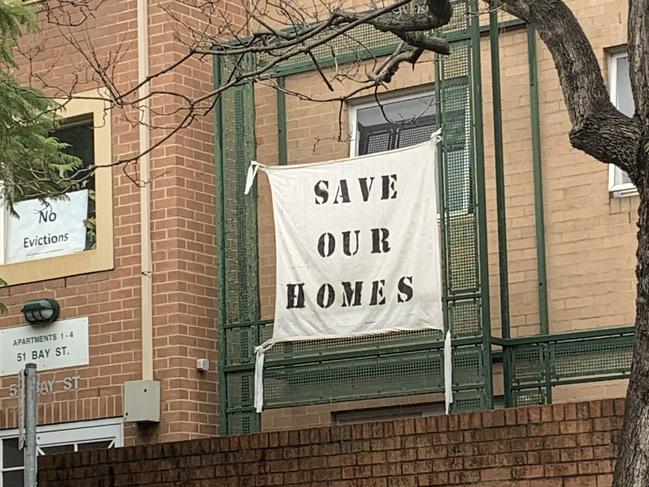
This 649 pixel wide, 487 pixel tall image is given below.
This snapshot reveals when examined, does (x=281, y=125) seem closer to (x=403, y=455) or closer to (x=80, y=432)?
(x=80, y=432)

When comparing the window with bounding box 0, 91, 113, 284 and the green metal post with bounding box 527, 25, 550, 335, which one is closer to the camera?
the green metal post with bounding box 527, 25, 550, 335

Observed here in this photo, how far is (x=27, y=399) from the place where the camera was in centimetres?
912

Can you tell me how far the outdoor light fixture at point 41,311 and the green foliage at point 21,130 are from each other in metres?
2.04

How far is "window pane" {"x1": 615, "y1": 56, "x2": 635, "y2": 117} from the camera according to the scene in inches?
549

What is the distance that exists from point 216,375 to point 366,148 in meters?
2.41

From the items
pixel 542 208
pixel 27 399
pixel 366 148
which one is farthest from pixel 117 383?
pixel 27 399

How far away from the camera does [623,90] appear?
14.0m

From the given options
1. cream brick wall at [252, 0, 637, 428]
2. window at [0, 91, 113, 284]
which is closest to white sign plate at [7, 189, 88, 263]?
window at [0, 91, 113, 284]

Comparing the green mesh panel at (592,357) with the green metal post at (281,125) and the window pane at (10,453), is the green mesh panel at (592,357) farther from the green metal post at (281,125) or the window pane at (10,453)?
the window pane at (10,453)

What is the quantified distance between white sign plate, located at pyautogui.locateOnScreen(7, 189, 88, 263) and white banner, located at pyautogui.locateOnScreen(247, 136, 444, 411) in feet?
8.50

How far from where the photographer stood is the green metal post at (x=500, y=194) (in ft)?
43.9

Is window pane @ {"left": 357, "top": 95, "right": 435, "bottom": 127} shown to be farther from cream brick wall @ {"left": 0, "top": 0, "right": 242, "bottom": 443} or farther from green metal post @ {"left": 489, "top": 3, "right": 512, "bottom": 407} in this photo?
cream brick wall @ {"left": 0, "top": 0, "right": 242, "bottom": 443}

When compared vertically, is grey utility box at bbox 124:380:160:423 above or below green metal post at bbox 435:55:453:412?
below

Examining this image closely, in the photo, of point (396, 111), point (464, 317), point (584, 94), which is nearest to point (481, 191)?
point (464, 317)
